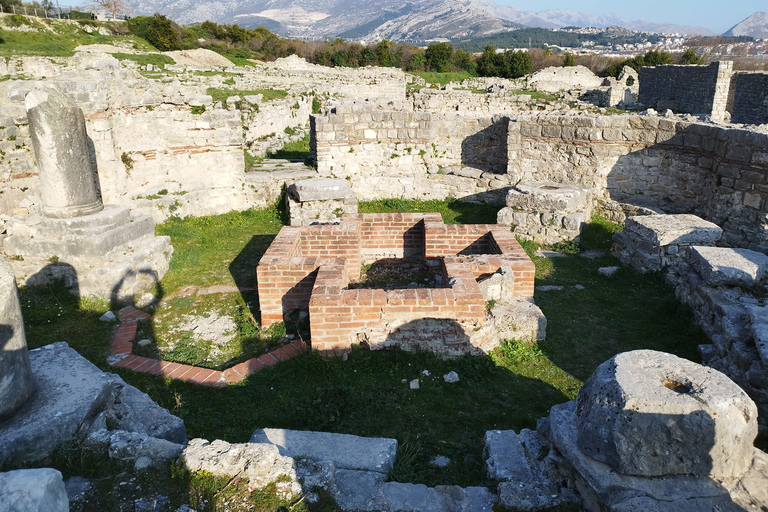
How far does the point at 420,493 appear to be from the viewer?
3.03 metres

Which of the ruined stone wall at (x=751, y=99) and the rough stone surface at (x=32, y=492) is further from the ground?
the ruined stone wall at (x=751, y=99)

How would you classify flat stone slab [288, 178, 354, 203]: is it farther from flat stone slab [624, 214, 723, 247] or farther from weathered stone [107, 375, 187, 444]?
weathered stone [107, 375, 187, 444]

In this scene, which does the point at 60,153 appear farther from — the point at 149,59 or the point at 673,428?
the point at 149,59

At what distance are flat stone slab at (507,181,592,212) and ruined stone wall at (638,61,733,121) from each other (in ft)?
44.4

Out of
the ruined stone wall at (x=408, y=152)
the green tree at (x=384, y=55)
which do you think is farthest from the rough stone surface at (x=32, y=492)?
the green tree at (x=384, y=55)

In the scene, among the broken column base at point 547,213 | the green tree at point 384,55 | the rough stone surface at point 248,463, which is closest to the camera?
the rough stone surface at point 248,463

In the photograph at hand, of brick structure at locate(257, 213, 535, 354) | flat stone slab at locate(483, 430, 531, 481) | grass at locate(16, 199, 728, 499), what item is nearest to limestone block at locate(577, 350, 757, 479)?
flat stone slab at locate(483, 430, 531, 481)

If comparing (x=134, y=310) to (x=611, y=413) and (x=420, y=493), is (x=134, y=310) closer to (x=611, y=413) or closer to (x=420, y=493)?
(x=420, y=493)

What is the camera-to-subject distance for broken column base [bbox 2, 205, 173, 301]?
6.54m

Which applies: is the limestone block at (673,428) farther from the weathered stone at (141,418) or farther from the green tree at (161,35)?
the green tree at (161,35)

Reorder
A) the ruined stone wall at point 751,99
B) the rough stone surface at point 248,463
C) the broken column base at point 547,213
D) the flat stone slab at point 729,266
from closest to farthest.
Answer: the rough stone surface at point 248,463 → the flat stone slab at point 729,266 → the broken column base at point 547,213 → the ruined stone wall at point 751,99

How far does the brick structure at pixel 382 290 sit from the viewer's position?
4980 mm

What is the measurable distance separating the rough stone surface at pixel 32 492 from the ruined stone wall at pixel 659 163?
8715 millimetres

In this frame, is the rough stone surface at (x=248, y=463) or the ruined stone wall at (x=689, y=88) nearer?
the rough stone surface at (x=248, y=463)
